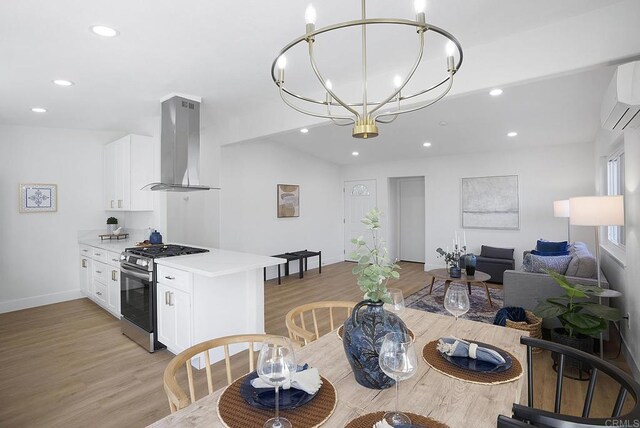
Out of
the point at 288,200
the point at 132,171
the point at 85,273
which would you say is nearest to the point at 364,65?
the point at 132,171

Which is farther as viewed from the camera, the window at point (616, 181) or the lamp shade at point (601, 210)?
the window at point (616, 181)

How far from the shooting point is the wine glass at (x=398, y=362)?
3.12 feet

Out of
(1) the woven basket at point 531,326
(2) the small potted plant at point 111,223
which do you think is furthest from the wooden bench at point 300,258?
(1) the woven basket at point 531,326

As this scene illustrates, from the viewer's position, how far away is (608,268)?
385 cm

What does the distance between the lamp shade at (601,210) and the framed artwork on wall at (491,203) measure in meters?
3.29

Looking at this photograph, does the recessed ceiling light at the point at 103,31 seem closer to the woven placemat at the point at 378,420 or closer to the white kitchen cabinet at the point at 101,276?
the white kitchen cabinet at the point at 101,276

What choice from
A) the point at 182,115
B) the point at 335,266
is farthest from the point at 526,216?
the point at 182,115

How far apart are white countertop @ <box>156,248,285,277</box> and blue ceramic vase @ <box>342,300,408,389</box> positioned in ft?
5.32

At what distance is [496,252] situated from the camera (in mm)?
6004

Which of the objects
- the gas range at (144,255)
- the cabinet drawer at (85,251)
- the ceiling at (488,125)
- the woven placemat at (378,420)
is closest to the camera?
the woven placemat at (378,420)

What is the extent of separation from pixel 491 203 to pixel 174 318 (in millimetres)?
5742

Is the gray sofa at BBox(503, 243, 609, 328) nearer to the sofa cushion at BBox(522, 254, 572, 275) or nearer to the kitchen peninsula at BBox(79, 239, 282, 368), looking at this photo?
the sofa cushion at BBox(522, 254, 572, 275)

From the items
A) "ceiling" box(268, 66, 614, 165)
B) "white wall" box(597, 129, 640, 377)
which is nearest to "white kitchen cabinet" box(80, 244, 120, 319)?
"ceiling" box(268, 66, 614, 165)

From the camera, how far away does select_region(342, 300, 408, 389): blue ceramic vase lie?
110 cm
